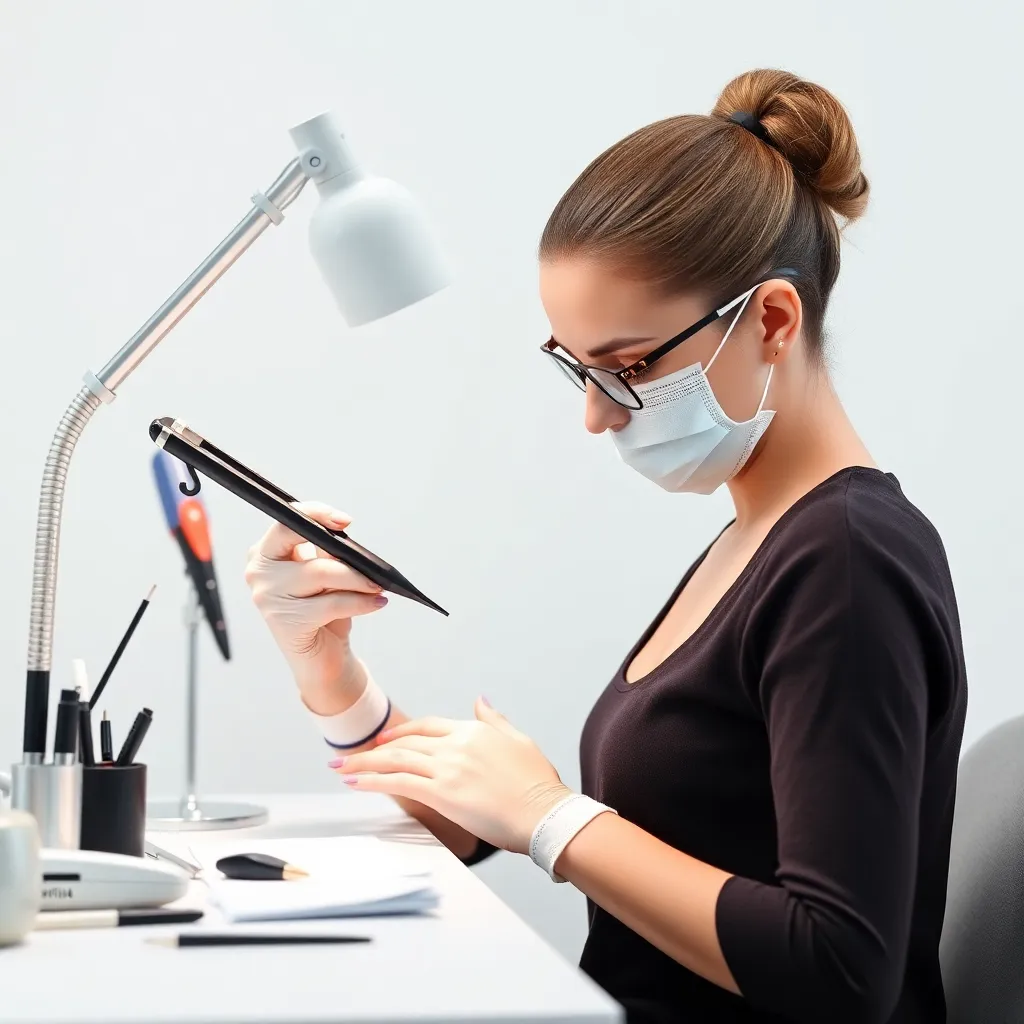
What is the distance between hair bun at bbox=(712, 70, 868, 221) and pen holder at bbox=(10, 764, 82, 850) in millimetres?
711

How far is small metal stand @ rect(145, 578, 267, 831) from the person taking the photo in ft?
3.61

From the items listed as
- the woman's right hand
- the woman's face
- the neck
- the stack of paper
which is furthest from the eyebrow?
the stack of paper

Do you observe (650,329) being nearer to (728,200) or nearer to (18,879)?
(728,200)

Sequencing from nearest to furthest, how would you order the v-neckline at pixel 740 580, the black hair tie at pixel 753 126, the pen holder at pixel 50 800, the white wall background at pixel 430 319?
the pen holder at pixel 50 800 < the v-neckline at pixel 740 580 < the black hair tie at pixel 753 126 < the white wall background at pixel 430 319

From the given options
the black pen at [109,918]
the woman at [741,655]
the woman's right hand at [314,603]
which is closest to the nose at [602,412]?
the woman at [741,655]

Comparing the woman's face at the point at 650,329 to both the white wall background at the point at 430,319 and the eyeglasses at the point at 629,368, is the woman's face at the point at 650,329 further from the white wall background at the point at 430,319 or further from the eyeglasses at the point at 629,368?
the white wall background at the point at 430,319

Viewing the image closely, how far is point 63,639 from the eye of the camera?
1709 millimetres

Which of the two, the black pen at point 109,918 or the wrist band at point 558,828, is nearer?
the black pen at point 109,918

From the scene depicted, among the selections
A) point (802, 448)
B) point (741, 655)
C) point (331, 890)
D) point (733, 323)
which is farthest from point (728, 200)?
point (331, 890)

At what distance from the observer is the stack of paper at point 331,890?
0.71 meters

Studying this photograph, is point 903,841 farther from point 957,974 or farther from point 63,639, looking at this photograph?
point 63,639

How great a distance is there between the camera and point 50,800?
2.53 ft

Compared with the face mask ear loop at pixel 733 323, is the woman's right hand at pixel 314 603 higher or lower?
lower

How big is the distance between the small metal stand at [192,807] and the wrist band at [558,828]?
379 millimetres
